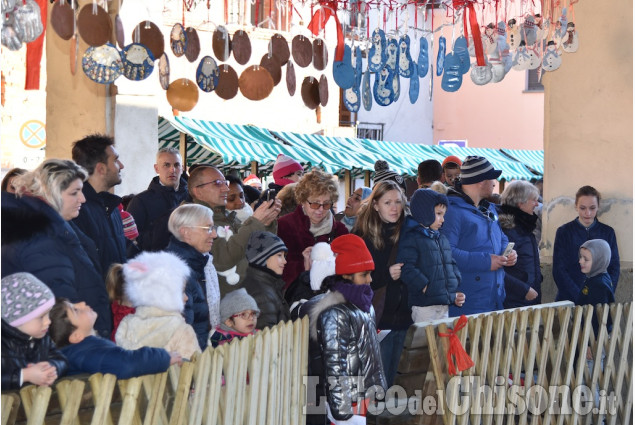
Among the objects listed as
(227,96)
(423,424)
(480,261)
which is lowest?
(423,424)

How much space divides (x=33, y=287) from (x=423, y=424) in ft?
7.41

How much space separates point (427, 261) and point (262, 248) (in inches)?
43.7

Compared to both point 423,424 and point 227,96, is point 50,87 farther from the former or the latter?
point 423,424

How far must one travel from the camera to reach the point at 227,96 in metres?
6.69

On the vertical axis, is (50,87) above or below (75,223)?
above

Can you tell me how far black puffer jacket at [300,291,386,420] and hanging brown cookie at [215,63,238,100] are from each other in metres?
2.67

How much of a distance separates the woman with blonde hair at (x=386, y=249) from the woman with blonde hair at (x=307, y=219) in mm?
208

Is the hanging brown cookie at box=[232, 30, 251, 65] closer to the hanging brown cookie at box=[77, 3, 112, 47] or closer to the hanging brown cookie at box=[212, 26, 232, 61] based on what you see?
the hanging brown cookie at box=[212, 26, 232, 61]

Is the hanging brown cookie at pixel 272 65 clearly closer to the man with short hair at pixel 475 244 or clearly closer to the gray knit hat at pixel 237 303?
the man with short hair at pixel 475 244

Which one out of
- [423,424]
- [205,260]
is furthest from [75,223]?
[423,424]

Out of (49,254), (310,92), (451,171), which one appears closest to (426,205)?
(310,92)

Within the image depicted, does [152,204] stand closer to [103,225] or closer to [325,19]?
[103,225]

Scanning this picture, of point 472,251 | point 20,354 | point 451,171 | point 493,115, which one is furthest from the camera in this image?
point 493,115

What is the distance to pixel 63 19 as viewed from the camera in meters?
5.63
